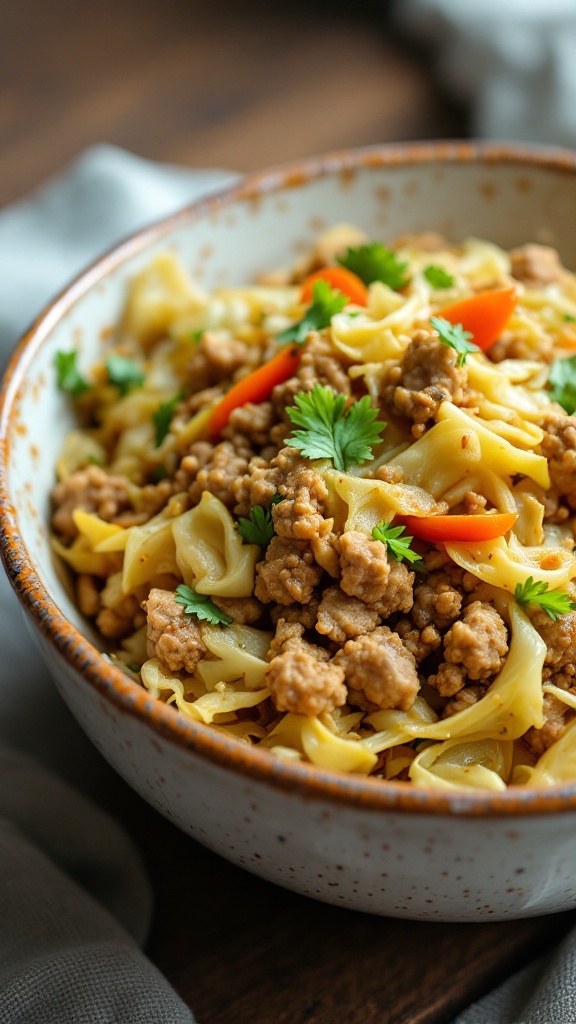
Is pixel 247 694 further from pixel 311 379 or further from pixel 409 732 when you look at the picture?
pixel 311 379

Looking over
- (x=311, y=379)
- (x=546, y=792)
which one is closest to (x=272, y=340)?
(x=311, y=379)

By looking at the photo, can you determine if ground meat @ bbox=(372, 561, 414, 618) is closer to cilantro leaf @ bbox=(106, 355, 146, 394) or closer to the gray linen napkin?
the gray linen napkin

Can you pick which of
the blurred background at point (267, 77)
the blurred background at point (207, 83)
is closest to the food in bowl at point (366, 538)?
the blurred background at point (267, 77)

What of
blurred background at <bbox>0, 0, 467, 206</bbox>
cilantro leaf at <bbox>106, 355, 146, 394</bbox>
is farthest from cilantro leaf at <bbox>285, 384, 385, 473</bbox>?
blurred background at <bbox>0, 0, 467, 206</bbox>

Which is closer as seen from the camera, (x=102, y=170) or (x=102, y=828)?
(x=102, y=828)

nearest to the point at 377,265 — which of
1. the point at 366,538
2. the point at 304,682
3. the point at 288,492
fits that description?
the point at 288,492

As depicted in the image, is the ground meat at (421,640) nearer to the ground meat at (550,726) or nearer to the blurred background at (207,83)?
the ground meat at (550,726)
